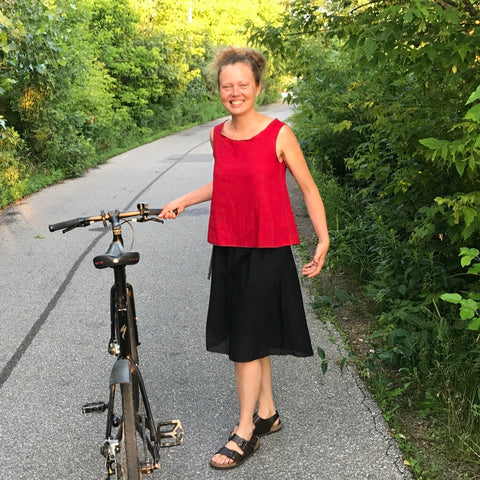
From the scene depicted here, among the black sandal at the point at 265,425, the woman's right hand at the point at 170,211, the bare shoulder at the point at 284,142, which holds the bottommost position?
the black sandal at the point at 265,425

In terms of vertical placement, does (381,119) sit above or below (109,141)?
above

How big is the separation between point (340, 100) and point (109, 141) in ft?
43.5

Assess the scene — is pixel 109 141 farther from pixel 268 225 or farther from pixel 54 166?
pixel 268 225

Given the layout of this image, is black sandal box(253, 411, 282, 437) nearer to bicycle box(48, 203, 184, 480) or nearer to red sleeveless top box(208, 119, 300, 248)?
bicycle box(48, 203, 184, 480)

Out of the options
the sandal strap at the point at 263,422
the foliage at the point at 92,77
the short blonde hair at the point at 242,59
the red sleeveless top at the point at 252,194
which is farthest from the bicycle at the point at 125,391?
the foliage at the point at 92,77

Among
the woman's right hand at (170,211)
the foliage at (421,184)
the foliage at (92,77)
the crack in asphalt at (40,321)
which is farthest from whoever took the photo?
the foliage at (92,77)

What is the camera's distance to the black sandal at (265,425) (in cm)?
341

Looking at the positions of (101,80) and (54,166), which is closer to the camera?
(54,166)

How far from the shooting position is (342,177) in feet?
31.7

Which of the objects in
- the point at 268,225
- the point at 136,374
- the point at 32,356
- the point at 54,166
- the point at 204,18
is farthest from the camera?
the point at 204,18

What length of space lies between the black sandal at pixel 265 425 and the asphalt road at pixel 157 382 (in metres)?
0.05

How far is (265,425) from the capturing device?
3420 mm

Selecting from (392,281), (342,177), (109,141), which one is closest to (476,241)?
(392,281)

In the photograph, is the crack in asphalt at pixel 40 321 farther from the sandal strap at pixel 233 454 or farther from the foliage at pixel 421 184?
the foliage at pixel 421 184
